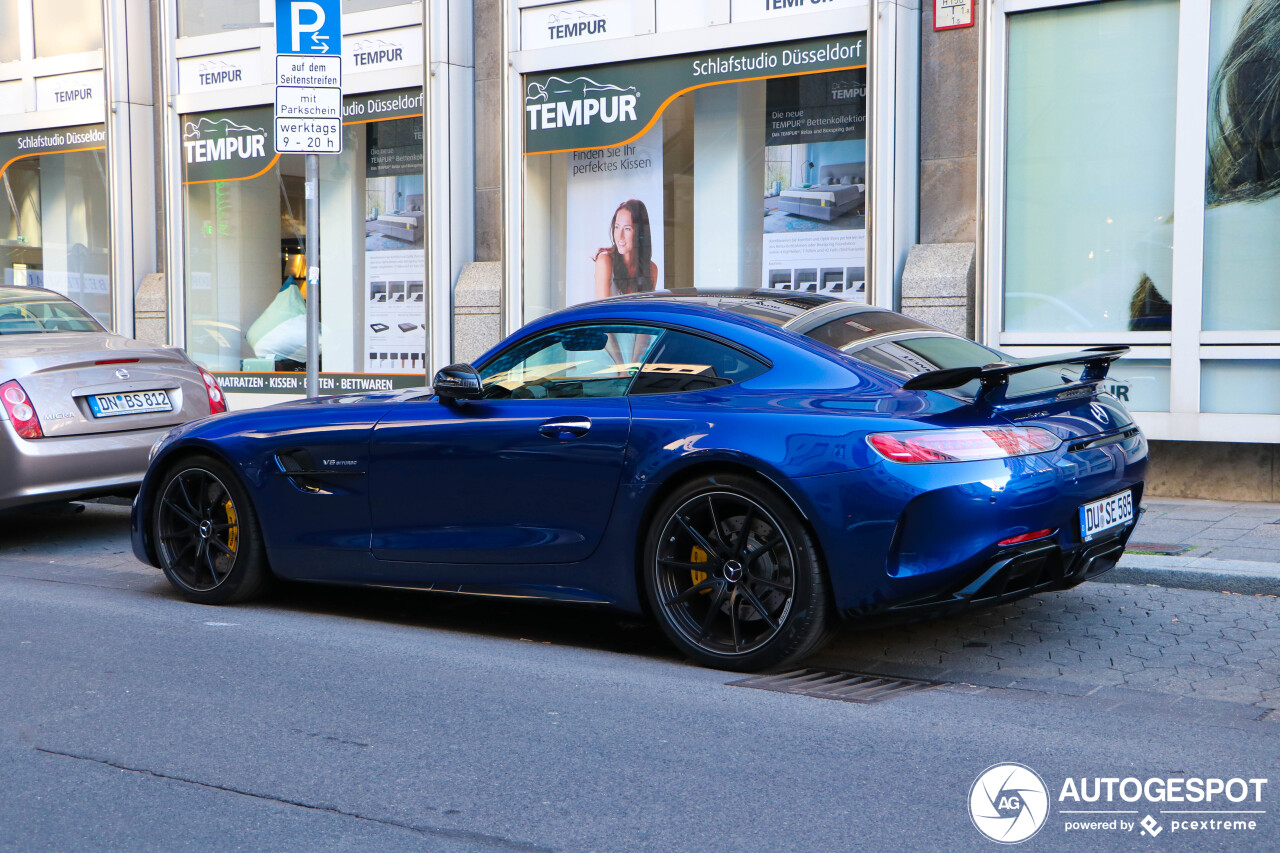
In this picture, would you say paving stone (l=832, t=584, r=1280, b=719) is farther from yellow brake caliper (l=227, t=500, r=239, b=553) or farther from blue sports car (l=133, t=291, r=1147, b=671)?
yellow brake caliper (l=227, t=500, r=239, b=553)

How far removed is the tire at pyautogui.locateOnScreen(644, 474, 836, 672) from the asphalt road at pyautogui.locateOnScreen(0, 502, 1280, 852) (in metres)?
0.16

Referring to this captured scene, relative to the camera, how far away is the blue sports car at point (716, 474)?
448 cm

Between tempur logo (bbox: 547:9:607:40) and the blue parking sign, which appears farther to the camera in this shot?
tempur logo (bbox: 547:9:607:40)

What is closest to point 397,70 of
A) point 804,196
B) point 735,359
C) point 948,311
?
point 804,196

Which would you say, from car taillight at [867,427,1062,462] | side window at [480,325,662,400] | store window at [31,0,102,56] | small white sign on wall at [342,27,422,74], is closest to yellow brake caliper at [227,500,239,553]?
side window at [480,325,662,400]

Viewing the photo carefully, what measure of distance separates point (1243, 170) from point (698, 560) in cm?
606

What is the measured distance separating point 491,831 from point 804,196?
8.28 m

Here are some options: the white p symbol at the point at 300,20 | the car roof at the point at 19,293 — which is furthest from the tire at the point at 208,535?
A: the white p symbol at the point at 300,20

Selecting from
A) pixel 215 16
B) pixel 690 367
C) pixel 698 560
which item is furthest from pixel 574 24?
pixel 698 560

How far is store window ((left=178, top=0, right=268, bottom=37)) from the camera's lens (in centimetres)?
1416

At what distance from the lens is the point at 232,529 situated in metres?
6.23

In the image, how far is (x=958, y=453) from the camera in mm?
4426

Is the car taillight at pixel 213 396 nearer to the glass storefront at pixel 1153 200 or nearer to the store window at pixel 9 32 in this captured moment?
the glass storefront at pixel 1153 200

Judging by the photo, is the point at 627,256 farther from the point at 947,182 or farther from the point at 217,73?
the point at 217,73
